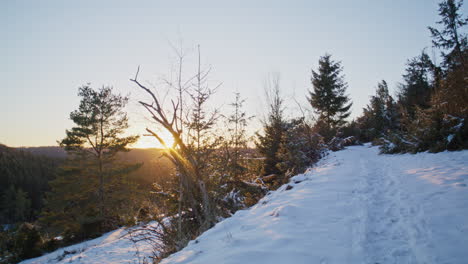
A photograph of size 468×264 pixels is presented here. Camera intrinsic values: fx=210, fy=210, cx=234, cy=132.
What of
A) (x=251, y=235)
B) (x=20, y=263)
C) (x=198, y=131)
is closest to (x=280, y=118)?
(x=198, y=131)

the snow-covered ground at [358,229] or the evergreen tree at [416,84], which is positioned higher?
the evergreen tree at [416,84]

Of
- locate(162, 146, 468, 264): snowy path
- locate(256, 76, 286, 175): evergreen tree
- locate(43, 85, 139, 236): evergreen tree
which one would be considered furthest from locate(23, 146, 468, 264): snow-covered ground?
locate(43, 85, 139, 236): evergreen tree

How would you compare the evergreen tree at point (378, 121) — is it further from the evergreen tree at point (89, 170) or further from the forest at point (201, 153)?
the evergreen tree at point (89, 170)

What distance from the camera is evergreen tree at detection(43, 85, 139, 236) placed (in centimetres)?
1738

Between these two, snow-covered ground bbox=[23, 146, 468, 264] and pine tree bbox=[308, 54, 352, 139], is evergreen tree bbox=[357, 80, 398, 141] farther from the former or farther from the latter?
snow-covered ground bbox=[23, 146, 468, 264]

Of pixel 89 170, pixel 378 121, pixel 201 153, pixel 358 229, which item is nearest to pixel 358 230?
pixel 358 229

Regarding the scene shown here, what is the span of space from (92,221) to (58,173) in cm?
779

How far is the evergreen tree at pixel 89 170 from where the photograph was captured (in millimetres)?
17375

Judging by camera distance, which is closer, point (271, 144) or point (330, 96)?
point (271, 144)

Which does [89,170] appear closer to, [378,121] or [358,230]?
[358,230]

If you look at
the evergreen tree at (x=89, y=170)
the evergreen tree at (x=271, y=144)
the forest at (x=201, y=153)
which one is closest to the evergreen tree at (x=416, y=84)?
the forest at (x=201, y=153)

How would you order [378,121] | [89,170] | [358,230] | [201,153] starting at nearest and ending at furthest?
[358,230] < [201,153] < [89,170] < [378,121]

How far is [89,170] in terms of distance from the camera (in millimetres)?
17719

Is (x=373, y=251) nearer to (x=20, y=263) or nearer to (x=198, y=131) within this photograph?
(x=198, y=131)
